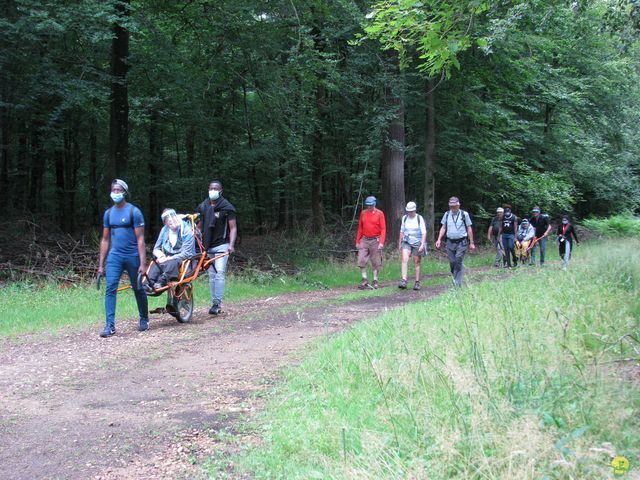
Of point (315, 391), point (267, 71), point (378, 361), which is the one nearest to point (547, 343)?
point (378, 361)

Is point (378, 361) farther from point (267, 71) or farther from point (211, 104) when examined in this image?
point (211, 104)

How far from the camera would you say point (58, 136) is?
63.4 feet

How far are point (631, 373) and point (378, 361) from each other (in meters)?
1.83

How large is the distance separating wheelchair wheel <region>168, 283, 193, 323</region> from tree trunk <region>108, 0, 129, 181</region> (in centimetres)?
857

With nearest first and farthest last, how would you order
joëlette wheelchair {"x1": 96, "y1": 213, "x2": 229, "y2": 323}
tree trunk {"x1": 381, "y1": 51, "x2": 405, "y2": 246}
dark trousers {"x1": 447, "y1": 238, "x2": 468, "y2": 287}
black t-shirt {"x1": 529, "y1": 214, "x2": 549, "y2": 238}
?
1. joëlette wheelchair {"x1": 96, "y1": 213, "x2": 229, "y2": 323}
2. dark trousers {"x1": 447, "y1": 238, "x2": 468, "y2": 287}
3. black t-shirt {"x1": 529, "y1": 214, "x2": 549, "y2": 238}
4. tree trunk {"x1": 381, "y1": 51, "x2": 405, "y2": 246}

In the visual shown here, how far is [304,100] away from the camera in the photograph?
17.0 m

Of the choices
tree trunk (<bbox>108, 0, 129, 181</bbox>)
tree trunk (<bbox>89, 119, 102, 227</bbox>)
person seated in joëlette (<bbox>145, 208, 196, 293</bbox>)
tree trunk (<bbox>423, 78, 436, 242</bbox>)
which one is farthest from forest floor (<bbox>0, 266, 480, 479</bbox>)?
tree trunk (<bbox>89, 119, 102, 227</bbox>)

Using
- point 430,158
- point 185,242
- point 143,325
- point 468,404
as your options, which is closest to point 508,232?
point 430,158

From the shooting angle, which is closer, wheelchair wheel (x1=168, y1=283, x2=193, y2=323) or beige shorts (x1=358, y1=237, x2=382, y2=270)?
wheelchair wheel (x1=168, y1=283, x2=193, y2=323)

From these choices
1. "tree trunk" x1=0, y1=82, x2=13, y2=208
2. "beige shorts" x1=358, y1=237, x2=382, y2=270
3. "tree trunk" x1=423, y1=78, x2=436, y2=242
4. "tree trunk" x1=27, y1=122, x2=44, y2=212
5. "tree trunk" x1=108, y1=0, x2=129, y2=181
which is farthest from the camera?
"tree trunk" x1=423, y1=78, x2=436, y2=242

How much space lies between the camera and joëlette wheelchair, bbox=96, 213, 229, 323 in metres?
8.52

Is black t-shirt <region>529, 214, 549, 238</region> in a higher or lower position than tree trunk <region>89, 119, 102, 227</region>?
lower

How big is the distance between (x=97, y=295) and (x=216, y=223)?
3.83 metres

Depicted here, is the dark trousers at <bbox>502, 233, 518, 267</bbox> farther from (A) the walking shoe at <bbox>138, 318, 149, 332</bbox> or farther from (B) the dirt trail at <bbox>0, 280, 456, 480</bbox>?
(A) the walking shoe at <bbox>138, 318, 149, 332</bbox>
